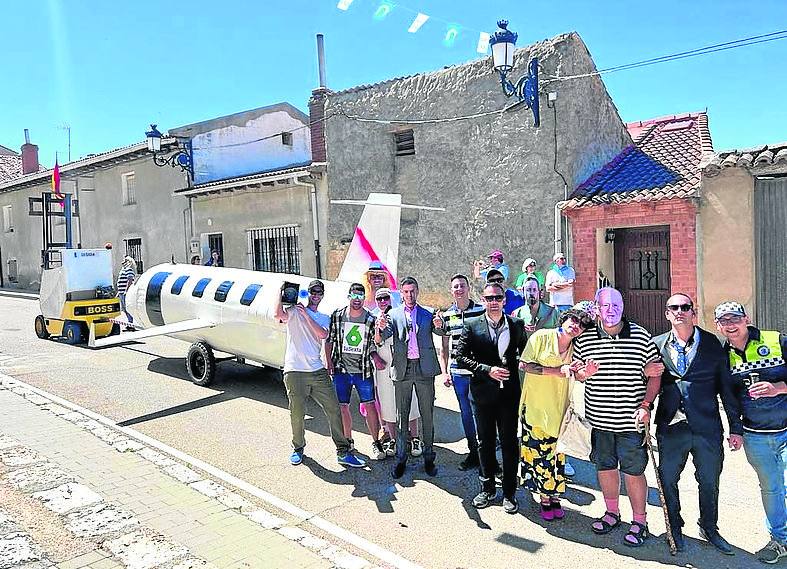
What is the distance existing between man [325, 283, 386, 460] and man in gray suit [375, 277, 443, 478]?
0.26m

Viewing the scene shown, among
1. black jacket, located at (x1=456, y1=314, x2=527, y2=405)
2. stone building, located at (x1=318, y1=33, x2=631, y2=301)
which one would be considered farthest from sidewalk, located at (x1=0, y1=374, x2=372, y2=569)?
stone building, located at (x1=318, y1=33, x2=631, y2=301)

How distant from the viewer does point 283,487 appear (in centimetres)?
531

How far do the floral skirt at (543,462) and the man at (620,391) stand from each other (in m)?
0.37

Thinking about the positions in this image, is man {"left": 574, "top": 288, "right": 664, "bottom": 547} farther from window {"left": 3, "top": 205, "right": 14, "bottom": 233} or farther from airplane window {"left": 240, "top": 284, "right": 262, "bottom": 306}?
window {"left": 3, "top": 205, "right": 14, "bottom": 233}

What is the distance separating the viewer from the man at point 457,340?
5.36 meters

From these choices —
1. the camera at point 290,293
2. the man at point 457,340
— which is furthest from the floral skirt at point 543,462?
the camera at point 290,293

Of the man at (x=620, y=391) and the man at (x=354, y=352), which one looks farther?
the man at (x=354, y=352)

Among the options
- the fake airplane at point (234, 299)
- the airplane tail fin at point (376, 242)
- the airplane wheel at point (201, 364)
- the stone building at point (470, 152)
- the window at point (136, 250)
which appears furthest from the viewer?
the window at point (136, 250)

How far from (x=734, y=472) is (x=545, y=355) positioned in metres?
2.36

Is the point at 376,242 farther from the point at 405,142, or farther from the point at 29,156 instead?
the point at 29,156

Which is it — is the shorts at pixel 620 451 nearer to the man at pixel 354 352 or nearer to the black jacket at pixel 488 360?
the black jacket at pixel 488 360

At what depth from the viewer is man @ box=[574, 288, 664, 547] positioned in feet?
13.1

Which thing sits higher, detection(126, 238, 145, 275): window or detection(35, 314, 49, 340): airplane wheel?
detection(126, 238, 145, 275): window

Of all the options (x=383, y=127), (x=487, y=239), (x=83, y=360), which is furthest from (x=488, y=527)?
(x=383, y=127)
